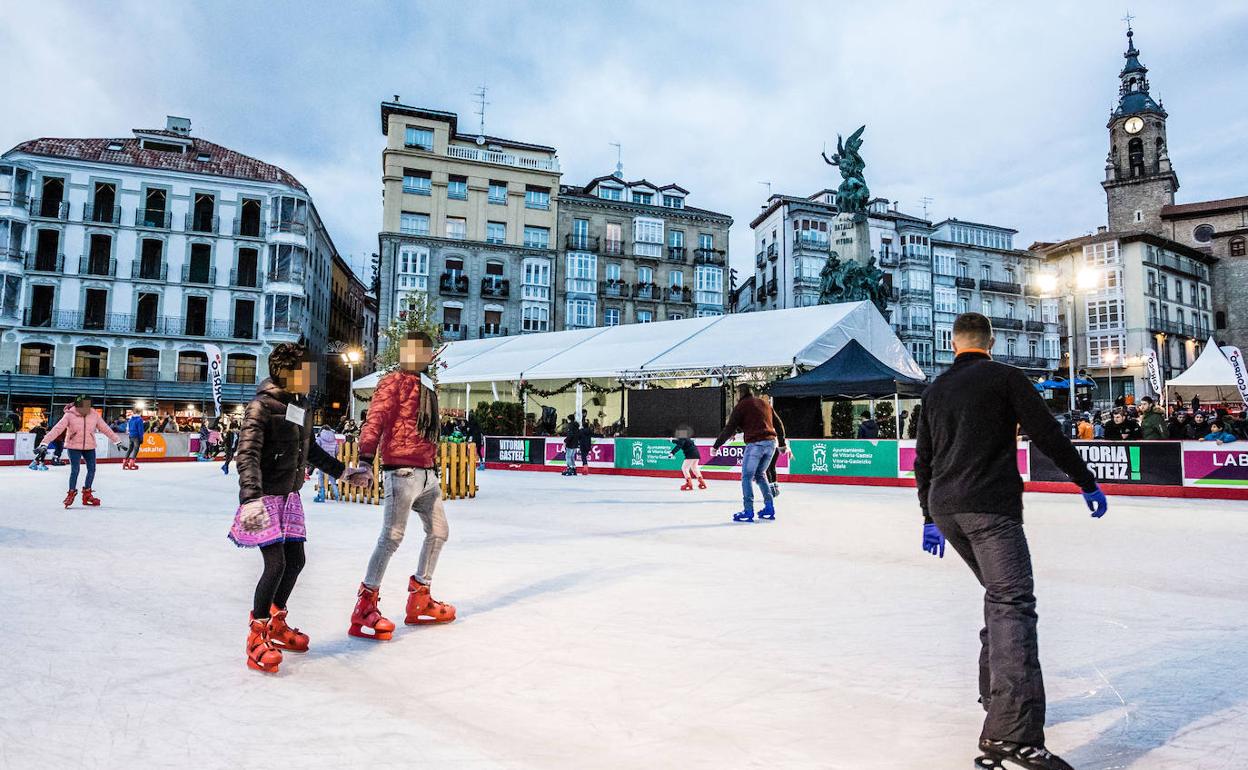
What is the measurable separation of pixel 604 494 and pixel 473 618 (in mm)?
9593

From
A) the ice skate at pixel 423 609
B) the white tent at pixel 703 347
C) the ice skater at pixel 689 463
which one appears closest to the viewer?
the ice skate at pixel 423 609

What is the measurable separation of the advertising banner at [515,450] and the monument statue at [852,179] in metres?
13.5

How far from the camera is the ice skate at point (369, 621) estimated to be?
13.9ft

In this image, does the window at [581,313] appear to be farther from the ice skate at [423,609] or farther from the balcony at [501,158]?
the ice skate at [423,609]

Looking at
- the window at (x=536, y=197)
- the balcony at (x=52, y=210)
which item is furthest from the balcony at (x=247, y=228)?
the window at (x=536, y=197)

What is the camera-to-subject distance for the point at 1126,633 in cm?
436

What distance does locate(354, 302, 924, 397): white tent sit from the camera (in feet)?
67.9

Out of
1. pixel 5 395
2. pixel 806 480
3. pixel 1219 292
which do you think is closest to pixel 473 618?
pixel 806 480

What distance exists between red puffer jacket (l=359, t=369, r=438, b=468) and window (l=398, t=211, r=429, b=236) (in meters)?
44.3

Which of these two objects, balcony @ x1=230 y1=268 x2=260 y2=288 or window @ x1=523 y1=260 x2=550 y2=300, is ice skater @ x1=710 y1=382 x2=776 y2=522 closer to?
window @ x1=523 y1=260 x2=550 y2=300

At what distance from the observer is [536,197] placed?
4981cm

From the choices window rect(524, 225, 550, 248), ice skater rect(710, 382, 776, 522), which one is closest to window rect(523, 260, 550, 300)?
window rect(524, 225, 550, 248)

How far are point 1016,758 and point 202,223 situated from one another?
48.8 metres

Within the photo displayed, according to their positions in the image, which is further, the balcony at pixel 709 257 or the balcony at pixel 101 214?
the balcony at pixel 709 257
